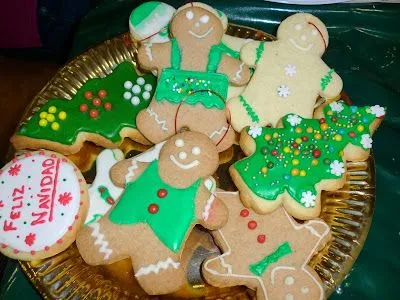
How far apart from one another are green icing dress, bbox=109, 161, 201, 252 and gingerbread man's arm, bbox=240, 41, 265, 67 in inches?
10.1

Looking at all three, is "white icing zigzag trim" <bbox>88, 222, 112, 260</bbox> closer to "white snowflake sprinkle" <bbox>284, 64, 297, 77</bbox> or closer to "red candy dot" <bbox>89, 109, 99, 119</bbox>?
"red candy dot" <bbox>89, 109, 99, 119</bbox>

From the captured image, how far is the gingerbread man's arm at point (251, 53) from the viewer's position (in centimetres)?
100

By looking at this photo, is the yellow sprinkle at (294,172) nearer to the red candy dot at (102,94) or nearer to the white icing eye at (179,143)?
the white icing eye at (179,143)

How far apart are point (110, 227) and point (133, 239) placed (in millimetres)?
42

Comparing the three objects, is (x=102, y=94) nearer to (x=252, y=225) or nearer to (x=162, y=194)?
(x=162, y=194)

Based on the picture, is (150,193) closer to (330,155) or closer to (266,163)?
(266,163)

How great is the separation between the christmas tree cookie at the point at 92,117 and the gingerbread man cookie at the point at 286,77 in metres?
0.18

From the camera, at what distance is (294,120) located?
0.93 m

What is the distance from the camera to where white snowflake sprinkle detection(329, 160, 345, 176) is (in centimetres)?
90

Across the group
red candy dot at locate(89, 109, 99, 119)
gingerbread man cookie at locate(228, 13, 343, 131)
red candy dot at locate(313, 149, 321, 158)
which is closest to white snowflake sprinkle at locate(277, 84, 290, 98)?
gingerbread man cookie at locate(228, 13, 343, 131)

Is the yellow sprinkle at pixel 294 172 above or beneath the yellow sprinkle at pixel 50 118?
above

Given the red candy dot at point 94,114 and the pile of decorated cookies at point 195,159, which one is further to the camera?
the red candy dot at point 94,114

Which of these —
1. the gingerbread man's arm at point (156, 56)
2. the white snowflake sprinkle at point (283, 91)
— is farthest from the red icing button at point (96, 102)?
the white snowflake sprinkle at point (283, 91)

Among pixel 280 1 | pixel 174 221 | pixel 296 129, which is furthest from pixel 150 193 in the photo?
pixel 280 1
